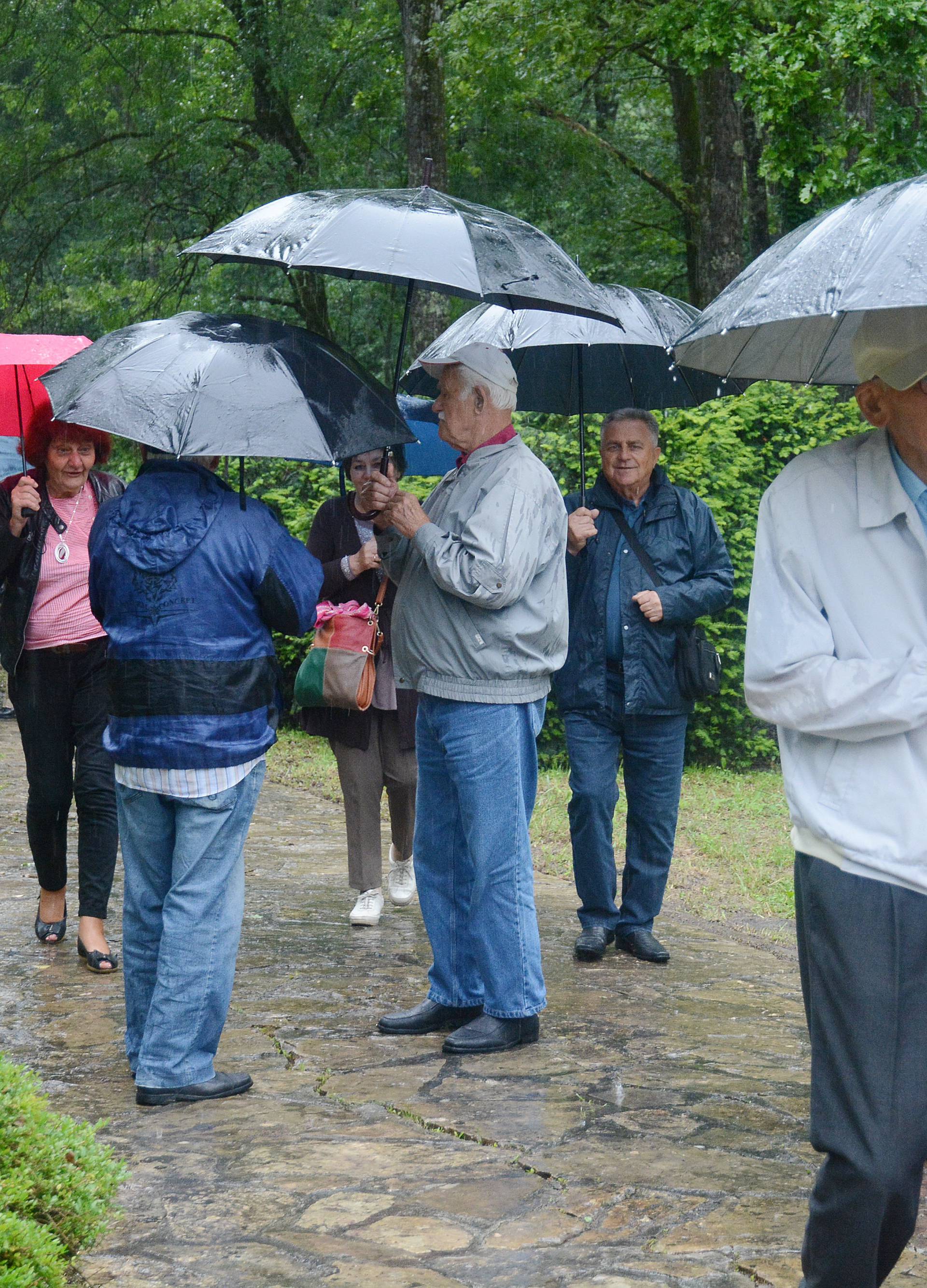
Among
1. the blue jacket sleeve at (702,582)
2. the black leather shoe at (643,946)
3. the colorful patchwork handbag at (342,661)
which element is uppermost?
the blue jacket sleeve at (702,582)

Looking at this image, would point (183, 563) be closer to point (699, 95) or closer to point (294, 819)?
point (294, 819)

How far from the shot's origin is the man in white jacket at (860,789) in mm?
2555

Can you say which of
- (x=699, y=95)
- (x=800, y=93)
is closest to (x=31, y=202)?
(x=699, y=95)

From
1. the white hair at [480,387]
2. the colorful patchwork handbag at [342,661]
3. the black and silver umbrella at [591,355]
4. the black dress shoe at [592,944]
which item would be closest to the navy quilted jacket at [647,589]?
the black and silver umbrella at [591,355]

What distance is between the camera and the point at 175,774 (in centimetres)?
415

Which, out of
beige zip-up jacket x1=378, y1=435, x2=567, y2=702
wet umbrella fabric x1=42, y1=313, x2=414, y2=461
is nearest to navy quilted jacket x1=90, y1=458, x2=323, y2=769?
wet umbrella fabric x1=42, y1=313, x2=414, y2=461

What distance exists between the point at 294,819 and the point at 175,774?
16.7 ft

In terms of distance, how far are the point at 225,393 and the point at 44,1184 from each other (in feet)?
6.99

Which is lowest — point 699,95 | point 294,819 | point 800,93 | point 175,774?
point 294,819

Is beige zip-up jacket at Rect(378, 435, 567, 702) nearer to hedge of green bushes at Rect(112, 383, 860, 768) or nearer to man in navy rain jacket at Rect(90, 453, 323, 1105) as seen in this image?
man in navy rain jacket at Rect(90, 453, 323, 1105)

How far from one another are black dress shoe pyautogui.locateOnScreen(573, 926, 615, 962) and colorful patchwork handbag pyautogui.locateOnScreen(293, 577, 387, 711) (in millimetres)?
1323

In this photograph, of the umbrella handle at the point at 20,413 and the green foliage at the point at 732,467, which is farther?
the green foliage at the point at 732,467

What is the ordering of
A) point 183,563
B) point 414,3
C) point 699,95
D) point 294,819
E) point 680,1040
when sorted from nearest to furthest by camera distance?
point 183,563
point 680,1040
point 294,819
point 414,3
point 699,95

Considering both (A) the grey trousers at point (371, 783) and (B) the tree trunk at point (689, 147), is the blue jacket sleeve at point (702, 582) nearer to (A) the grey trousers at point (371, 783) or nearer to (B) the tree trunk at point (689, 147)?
(A) the grey trousers at point (371, 783)
